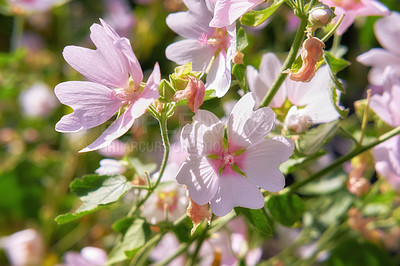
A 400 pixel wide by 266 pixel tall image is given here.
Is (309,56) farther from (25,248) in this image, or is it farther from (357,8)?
(25,248)

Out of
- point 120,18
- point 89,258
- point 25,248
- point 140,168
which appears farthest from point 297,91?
point 120,18

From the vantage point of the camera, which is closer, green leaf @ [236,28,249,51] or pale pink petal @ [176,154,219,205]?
pale pink petal @ [176,154,219,205]

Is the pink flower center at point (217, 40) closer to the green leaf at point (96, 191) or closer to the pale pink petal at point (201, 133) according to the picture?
the pale pink petal at point (201, 133)

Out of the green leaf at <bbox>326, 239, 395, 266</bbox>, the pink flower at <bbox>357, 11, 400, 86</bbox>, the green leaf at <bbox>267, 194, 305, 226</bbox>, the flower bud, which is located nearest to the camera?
the flower bud

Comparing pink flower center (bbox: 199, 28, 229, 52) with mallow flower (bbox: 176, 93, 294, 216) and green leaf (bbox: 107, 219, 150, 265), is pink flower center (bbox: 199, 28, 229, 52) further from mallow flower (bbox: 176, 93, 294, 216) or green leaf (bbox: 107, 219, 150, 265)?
green leaf (bbox: 107, 219, 150, 265)

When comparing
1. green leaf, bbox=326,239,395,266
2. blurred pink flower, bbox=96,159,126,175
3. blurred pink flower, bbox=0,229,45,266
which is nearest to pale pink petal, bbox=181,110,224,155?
blurred pink flower, bbox=96,159,126,175

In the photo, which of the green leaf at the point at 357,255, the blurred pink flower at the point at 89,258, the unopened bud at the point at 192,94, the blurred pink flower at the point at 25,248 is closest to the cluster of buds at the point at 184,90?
the unopened bud at the point at 192,94
